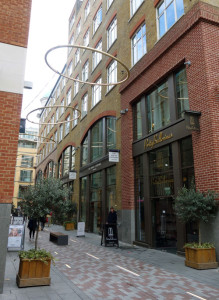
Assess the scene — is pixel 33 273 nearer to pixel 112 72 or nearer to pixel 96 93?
pixel 112 72

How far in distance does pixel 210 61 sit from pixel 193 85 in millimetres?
983

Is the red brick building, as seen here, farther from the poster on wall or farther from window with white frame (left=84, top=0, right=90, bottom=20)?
window with white frame (left=84, top=0, right=90, bottom=20)

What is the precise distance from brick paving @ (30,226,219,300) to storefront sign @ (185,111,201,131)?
450cm

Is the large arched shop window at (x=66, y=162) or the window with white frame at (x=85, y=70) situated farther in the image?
the large arched shop window at (x=66, y=162)

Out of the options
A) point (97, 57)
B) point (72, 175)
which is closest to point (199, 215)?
point (72, 175)

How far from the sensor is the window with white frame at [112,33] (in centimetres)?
1848

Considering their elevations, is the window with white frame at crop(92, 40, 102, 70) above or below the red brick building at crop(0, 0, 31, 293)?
above

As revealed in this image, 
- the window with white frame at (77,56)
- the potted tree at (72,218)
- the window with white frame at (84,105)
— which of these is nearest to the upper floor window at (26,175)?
the window with white frame at (77,56)

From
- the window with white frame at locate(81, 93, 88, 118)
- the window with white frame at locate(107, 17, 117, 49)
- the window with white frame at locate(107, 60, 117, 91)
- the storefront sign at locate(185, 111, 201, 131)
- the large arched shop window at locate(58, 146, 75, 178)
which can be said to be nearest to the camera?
the storefront sign at locate(185, 111, 201, 131)

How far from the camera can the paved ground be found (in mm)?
5384

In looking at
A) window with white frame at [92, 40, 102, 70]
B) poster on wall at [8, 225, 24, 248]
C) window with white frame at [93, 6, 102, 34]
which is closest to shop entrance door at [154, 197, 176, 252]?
poster on wall at [8, 225, 24, 248]

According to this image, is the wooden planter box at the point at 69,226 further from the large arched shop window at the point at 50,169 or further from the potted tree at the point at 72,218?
the large arched shop window at the point at 50,169

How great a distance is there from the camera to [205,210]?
794 centimetres

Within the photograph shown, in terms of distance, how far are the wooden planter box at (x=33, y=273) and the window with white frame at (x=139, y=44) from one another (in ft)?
37.8
